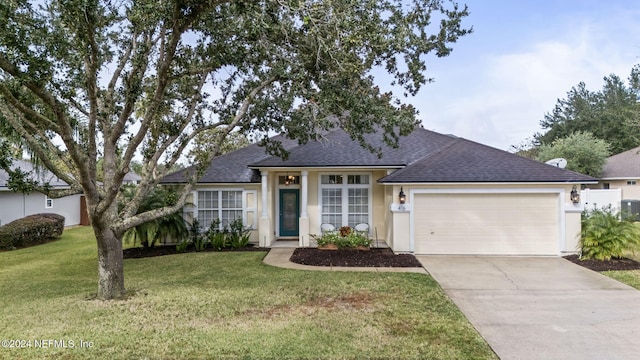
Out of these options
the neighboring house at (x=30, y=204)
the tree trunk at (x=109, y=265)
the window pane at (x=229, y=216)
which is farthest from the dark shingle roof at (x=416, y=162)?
the neighboring house at (x=30, y=204)

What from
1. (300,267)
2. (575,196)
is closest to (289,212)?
(300,267)

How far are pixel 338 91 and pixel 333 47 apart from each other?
1151 mm

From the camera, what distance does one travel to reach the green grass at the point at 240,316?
4.44 m

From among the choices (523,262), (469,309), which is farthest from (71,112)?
(523,262)

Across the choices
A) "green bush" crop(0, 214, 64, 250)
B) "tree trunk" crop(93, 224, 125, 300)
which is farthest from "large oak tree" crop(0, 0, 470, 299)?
"green bush" crop(0, 214, 64, 250)

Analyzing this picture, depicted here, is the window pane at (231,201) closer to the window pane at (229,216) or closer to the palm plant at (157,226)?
the window pane at (229,216)

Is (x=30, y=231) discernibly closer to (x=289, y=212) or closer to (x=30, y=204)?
(x=30, y=204)

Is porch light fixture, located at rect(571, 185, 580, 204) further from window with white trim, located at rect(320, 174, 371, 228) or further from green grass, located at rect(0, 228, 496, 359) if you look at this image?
window with white trim, located at rect(320, 174, 371, 228)

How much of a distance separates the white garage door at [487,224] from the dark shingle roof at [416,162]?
65 centimetres

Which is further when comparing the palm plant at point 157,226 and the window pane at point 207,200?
the window pane at point 207,200

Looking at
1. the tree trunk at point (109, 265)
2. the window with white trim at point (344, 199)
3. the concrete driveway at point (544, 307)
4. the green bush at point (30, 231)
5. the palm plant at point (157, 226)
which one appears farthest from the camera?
the green bush at point (30, 231)

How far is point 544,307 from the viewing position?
612cm

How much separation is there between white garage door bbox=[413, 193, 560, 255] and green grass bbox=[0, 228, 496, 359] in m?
3.22

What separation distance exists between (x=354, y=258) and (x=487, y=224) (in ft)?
14.3
